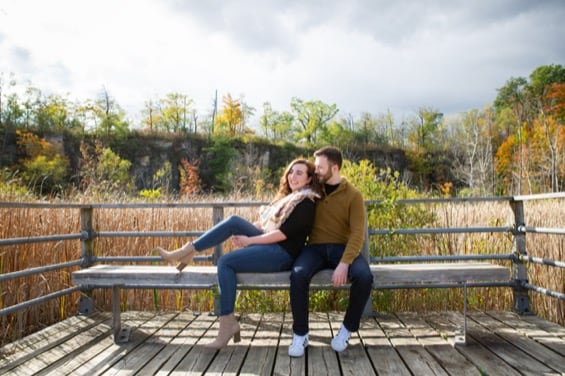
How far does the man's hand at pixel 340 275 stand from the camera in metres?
2.65

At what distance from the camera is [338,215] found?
114 inches

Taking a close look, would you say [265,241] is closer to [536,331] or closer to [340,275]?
[340,275]

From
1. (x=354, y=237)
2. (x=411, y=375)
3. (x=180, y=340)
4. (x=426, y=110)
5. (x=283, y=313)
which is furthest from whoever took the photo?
(x=426, y=110)

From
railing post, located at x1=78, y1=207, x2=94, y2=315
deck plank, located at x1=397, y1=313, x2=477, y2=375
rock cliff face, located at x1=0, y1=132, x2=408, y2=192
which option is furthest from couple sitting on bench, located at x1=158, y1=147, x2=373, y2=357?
rock cliff face, located at x1=0, y1=132, x2=408, y2=192

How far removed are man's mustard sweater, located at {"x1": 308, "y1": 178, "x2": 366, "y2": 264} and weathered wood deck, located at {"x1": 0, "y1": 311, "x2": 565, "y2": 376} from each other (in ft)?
2.12

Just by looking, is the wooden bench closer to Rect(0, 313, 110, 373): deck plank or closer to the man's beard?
Rect(0, 313, 110, 373): deck plank

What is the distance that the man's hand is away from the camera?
2650 millimetres

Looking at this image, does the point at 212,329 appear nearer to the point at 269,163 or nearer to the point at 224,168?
the point at 224,168

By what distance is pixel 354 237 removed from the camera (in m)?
2.73

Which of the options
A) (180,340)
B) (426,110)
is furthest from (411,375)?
(426,110)

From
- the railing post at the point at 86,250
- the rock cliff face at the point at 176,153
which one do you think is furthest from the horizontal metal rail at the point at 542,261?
the rock cliff face at the point at 176,153

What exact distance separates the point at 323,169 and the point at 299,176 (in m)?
0.17

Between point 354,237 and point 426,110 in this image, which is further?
point 426,110

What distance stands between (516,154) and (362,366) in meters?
28.1
